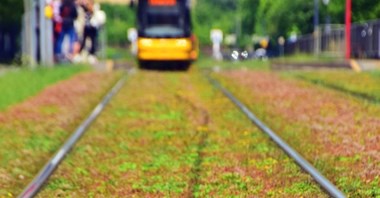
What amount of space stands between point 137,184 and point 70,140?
10.7 ft

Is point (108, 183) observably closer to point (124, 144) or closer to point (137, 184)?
point (137, 184)

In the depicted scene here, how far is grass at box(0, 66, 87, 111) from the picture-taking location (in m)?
18.2

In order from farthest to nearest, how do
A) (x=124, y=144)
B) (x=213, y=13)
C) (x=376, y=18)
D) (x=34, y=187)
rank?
(x=213, y=13), (x=376, y=18), (x=124, y=144), (x=34, y=187)

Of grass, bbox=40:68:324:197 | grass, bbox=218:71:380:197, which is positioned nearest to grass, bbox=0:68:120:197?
grass, bbox=40:68:324:197

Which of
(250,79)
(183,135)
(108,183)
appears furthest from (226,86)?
(108,183)

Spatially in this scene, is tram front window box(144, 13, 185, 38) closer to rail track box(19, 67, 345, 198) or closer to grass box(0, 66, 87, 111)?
grass box(0, 66, 87, 111)

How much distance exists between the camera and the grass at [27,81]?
717 inches

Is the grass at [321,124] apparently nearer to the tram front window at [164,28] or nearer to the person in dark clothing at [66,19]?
the tram front window at [164,28]

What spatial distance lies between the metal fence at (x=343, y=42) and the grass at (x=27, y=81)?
47.0 ft

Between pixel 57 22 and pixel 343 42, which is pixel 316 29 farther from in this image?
pixel 57 22

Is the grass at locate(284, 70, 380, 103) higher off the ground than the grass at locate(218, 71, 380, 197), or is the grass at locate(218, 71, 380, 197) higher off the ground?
the grass at locate(218, 71, 380, 197)

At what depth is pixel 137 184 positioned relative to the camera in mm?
7723

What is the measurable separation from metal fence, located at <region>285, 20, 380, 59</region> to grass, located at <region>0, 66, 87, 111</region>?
1433 centimetres

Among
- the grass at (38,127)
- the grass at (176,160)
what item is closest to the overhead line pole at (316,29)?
the grass at (38,127)
